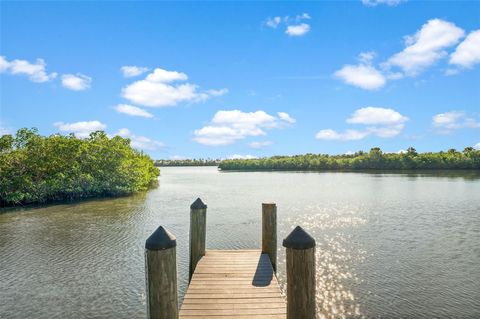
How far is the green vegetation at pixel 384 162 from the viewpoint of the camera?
3812 inches

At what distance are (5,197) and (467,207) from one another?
134 ft

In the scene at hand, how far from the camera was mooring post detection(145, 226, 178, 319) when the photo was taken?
14.4 feet

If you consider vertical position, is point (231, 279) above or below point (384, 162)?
below

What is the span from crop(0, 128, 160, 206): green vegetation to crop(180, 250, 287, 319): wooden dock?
2922 cm

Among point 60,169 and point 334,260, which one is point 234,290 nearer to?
point 334,260

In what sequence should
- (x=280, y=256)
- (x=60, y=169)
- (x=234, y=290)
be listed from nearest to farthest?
(x=234, y=290) < (x=280, y=256) < (x=60, y=169)

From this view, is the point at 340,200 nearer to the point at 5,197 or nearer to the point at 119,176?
the point at 119,176

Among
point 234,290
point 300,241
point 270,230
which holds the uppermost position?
point 300,241

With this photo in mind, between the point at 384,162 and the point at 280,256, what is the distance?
108 m

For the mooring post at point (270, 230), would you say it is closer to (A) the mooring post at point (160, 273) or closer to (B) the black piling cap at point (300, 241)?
(B) the black piling cap at point (300, 241)

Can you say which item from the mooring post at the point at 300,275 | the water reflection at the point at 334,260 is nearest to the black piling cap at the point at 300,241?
the mooring post at the point at 300,275

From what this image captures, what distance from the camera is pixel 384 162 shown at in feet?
364

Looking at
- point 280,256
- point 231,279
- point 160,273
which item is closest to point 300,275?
point 160,273

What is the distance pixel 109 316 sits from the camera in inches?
354
